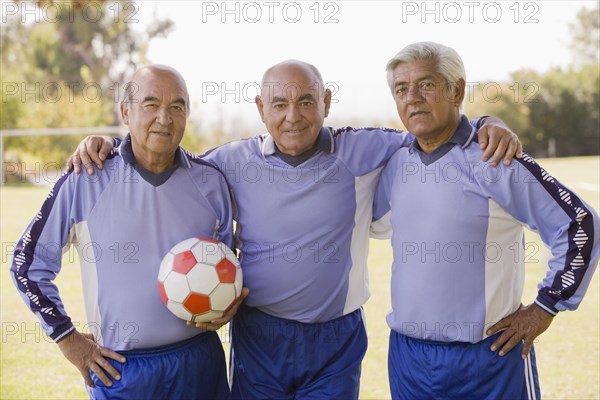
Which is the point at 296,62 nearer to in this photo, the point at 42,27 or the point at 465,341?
the point at 465,341

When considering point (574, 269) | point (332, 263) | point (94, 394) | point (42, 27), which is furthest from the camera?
point (42, 27)

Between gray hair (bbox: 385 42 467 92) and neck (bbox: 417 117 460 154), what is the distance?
7.9 inches

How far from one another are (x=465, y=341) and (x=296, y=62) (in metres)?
1.52

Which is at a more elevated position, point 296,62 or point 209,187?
Result: point 296,62

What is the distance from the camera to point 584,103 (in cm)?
2725

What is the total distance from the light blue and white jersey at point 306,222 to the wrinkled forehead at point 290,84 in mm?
244

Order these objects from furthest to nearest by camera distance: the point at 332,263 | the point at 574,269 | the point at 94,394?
the point at 332,263 < the point at 94,394 < the point at 574,269

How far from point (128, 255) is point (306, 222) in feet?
2.72

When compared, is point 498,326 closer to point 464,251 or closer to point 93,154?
point 464,251

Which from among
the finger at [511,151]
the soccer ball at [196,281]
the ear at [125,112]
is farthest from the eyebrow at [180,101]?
the finger at [511,151]

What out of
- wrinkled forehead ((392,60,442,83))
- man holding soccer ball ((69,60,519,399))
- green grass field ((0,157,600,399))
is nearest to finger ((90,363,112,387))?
man holding soccer ball ((69,60,519,399))

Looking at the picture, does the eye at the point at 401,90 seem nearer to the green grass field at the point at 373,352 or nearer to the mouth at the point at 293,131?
the mouth at the point at 293,131

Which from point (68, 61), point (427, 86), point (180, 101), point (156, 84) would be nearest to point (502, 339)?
point (427, 86)

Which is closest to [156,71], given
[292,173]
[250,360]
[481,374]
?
[292,173]
